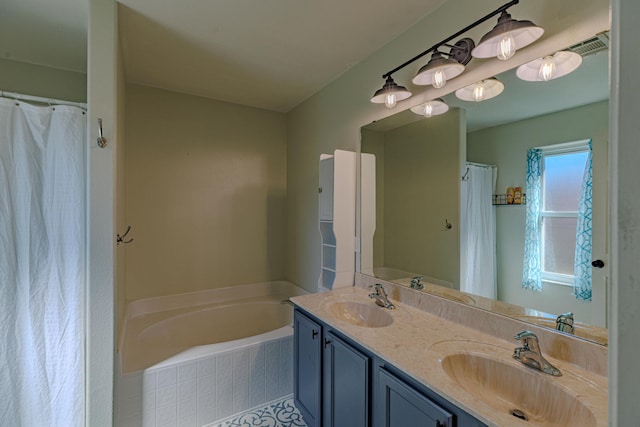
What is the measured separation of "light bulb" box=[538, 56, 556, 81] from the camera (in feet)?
3.87

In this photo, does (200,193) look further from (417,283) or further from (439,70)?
(439,70)

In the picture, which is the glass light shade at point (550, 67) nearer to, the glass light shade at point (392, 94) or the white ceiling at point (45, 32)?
the glass light shade at point (392, 94)

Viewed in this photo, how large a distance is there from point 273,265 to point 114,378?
1825mm

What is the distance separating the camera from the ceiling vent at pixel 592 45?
1.04m

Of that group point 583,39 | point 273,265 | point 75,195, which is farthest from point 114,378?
point 583,39

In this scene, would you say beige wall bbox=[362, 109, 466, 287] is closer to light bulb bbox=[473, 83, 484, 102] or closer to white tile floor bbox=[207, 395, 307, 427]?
light bulb bbox=[473, 83, 484, 102]

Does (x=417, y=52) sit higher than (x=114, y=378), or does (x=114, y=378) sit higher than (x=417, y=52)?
(x=417, y=52)

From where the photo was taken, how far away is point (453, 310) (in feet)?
4.83

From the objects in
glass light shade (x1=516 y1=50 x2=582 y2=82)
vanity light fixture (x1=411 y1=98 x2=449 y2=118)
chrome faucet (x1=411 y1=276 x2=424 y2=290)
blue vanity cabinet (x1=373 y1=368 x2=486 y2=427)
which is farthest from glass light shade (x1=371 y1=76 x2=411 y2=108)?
blue vanity cabinet (x1=373 y1=368 x2=486 y2=427)

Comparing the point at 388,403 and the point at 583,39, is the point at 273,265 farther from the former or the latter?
the point at 583,39

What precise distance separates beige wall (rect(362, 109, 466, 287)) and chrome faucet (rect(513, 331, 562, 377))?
0.47 m

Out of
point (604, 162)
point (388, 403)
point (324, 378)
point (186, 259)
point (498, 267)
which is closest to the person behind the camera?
point (604, 162)

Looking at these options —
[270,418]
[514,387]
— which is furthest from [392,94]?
[270,418]

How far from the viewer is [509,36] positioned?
120 cm
